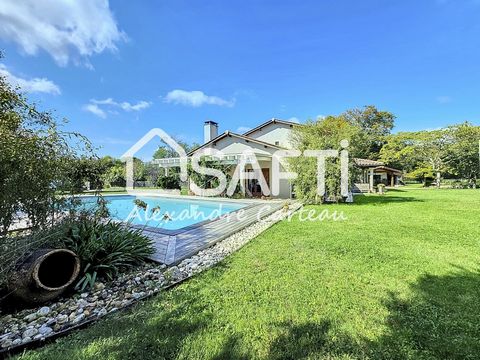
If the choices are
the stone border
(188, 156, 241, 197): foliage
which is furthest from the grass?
(188, 156, 241, 197): foliage

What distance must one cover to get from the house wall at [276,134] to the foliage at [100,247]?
19738 millimetres

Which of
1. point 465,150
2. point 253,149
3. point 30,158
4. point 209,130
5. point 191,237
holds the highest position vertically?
point 209,130

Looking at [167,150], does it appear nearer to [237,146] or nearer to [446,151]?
[237,146]

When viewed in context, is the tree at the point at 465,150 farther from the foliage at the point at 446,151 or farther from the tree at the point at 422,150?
the tree at the point at 422,150

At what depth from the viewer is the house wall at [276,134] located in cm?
2435

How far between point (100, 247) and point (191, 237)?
338 centimetres

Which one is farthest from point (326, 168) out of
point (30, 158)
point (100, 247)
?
point (30, 158)

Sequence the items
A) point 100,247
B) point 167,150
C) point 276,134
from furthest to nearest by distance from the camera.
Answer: point 167,150, point 276,134, point 100,247

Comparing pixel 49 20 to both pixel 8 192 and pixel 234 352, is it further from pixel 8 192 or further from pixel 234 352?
pixel 234 352

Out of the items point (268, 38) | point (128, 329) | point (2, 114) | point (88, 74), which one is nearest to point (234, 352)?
point (128, 329)

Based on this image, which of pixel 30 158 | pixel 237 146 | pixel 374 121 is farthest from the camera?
pixel 374 121

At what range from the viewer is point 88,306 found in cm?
404

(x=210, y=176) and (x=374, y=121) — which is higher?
(x=374, y=121)

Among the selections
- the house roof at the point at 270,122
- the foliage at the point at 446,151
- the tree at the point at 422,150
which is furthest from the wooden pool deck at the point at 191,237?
the foliage at the point at 446,151
